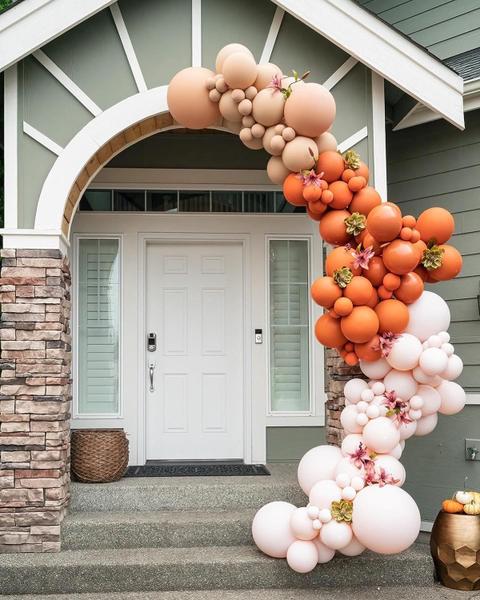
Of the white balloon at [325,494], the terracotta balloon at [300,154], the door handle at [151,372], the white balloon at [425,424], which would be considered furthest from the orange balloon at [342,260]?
the door handle at [151,372]

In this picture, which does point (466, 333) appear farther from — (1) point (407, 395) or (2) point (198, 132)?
(2) point (198, 132)

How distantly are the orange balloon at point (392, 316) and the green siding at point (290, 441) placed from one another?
217 cm

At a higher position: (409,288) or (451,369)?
(409,288)

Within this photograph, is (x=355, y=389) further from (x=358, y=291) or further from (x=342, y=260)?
(x=342, y=260)

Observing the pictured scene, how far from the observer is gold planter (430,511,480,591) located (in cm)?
406

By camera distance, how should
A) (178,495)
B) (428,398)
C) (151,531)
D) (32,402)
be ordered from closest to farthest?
(428,398), (32,402), (151,531), (178,495)

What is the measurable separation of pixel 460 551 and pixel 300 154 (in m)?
2.42

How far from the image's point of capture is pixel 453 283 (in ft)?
17.0

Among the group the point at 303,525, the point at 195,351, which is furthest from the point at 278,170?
the point at 195,351

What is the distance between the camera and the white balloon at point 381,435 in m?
3.80

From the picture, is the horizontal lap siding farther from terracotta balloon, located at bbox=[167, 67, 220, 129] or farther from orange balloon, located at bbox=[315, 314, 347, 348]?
terracotta balloon, located at bbox=[167, 67, 220, 129]

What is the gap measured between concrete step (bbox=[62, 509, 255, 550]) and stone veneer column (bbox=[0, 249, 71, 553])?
0.13 metres

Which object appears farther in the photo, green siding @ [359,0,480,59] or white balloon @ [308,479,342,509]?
green siding @ [359,0,480,59]

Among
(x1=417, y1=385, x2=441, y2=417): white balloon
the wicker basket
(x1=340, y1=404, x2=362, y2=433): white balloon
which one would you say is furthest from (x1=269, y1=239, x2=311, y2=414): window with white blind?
(x1=417, y1=385, x2=441, y2=417): white balloon
